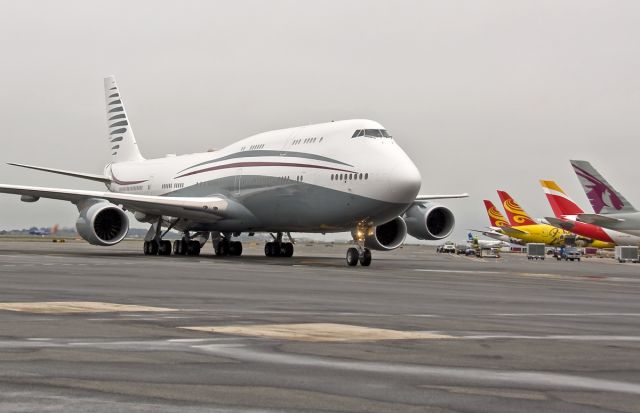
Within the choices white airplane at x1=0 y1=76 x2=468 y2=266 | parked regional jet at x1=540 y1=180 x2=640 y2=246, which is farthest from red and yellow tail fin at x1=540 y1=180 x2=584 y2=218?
white airplane at x1=0 y1=76 x2=468 y2=266

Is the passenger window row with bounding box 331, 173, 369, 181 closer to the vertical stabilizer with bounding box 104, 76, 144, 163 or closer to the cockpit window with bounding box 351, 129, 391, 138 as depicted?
the cockpit window with bounding box 351, 129, 391, 138

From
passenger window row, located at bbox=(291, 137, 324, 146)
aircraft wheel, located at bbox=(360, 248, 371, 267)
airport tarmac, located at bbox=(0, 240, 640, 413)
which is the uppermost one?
passenger window row, located at bbox=(291, 137, 324, 146)

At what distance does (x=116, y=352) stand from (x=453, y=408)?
355 cm

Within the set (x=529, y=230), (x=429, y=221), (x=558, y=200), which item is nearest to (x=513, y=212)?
(x=529, y=230)

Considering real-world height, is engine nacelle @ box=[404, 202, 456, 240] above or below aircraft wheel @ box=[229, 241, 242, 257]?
above

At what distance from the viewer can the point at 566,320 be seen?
12734 millimetres

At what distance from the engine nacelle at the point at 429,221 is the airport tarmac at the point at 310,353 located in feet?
73.7

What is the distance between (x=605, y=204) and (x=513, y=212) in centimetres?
3831

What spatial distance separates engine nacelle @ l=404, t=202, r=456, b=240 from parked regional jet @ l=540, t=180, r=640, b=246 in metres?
28.8

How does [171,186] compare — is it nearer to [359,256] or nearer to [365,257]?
[359,256]

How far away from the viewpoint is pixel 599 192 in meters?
61.2

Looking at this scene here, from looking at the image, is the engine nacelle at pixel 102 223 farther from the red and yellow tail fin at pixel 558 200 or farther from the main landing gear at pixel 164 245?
the red and yellow tail fin at pixel 558 200

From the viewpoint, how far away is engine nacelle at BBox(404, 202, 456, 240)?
3947 cm

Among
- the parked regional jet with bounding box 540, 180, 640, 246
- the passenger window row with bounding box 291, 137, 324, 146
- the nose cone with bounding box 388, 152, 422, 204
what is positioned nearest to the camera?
the nose cone with bounding box 388, 152, 422, 204
